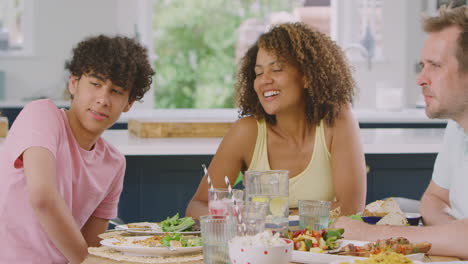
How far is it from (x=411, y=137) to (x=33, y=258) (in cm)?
214

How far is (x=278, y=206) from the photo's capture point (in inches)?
66.4

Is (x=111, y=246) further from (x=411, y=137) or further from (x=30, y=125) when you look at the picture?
(x=411, y=137)

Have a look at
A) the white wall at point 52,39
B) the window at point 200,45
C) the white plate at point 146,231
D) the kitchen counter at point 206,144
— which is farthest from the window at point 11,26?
the white plate at point 146,231

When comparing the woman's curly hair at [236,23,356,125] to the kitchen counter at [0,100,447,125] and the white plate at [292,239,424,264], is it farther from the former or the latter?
the kitchen counter at [0,100,447,125]

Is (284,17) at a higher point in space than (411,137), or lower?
higher

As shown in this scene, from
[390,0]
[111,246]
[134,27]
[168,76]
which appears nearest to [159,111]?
[134,27]

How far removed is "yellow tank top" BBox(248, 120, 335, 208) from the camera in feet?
7.98

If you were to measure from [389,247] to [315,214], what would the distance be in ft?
0.78

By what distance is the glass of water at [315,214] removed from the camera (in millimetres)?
1688

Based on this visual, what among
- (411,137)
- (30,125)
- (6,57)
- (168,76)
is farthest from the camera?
(168,76)

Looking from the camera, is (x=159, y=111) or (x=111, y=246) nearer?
(x=111, y=246)

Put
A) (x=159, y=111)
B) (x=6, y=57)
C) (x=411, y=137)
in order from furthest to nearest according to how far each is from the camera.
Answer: (x=6, y=57) → (x=159, y=111) → (x=411, y=137)

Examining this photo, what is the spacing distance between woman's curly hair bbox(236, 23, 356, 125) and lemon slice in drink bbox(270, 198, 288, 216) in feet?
3.01

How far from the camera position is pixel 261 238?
4.45ft
